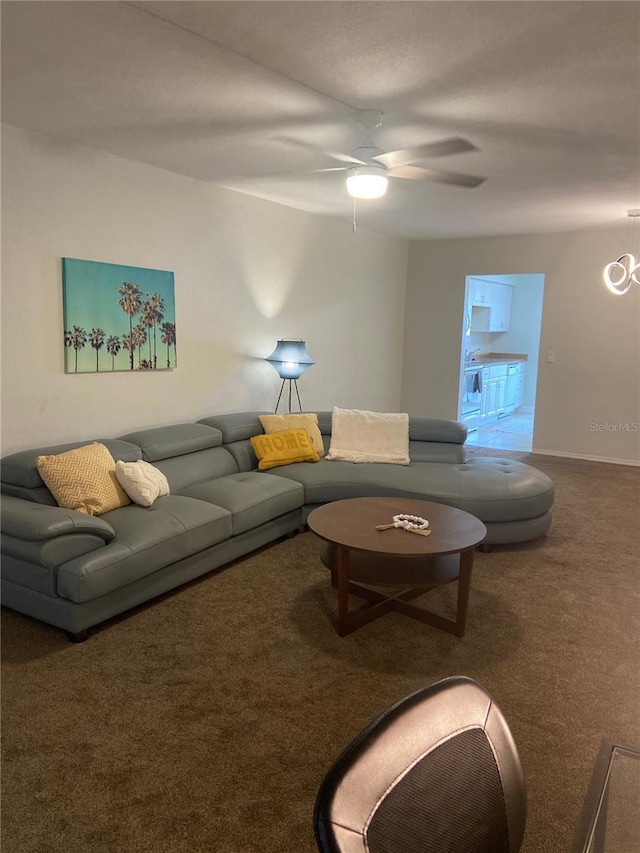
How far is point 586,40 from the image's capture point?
88.0 inches

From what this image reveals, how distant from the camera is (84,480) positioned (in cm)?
337

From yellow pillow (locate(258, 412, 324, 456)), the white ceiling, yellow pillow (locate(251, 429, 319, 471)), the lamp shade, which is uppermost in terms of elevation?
the white ceiling

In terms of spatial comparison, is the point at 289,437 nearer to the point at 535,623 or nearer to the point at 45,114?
the point at 535,623

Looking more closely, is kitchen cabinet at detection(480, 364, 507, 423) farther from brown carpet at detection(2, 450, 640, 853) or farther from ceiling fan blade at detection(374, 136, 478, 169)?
ceiling fan blade at detection(374, 136, 478, 169)

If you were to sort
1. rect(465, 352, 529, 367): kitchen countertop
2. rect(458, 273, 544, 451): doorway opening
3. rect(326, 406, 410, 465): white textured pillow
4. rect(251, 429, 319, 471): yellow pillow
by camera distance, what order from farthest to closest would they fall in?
1. rect(465, 352, 529, 367): kitchen countertop
2. rect(458, 273, 544, 451): doorway opening
3. rect(326, 406, 410, 465): white textured pillow
4. rect(251, 429, 319, 471): yellow pillow

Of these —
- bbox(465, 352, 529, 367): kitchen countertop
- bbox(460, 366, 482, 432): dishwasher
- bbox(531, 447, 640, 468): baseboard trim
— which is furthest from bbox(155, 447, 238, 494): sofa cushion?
bbox(465, 352, 529, 367): kitchen countertop

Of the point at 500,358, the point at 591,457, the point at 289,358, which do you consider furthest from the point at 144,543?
the point at 500,358

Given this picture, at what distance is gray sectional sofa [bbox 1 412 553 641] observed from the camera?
9.37 feet

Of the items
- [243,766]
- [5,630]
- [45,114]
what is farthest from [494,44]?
[5,630]

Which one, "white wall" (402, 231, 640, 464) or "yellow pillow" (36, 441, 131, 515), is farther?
"white wall" (402, 231, 640, 464)

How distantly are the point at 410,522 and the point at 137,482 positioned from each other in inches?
63.6

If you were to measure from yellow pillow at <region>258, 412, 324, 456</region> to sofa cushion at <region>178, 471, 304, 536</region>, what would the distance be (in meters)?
0.64

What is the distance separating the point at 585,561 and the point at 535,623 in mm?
1043

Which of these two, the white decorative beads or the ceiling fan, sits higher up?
the ceiling fan
